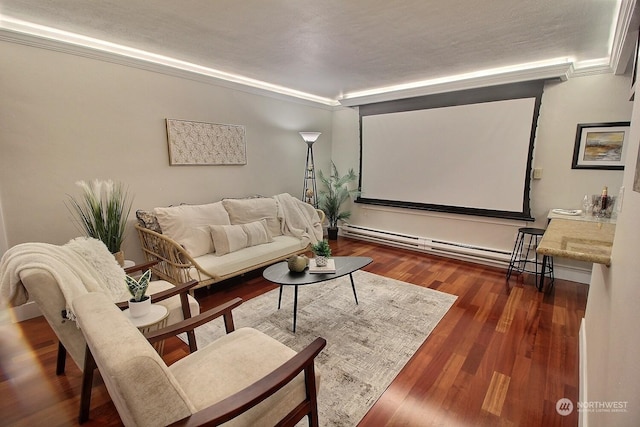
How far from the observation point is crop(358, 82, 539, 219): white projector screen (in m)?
3.59

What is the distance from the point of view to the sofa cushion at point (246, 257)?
9.52 ft

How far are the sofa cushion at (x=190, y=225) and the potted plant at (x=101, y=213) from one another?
41 centimetres

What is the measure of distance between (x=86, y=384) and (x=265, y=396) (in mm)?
1153

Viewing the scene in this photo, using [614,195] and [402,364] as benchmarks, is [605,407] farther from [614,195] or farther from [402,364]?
[614,195]

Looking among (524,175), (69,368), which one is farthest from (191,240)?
(524,175)

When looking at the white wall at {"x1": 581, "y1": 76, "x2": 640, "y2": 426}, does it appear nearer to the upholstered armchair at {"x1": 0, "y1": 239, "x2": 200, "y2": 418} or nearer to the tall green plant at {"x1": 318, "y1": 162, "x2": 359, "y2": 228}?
the upholstered armchair at {"x1": 0, "y1": 239, "x2": 200, "y2": 418}

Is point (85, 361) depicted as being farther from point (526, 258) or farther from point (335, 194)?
point (526, 258)

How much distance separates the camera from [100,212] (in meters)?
2.61

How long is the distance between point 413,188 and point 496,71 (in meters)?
1.80

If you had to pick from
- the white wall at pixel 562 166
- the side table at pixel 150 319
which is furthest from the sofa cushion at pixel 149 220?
the white wall at pixel 562 166

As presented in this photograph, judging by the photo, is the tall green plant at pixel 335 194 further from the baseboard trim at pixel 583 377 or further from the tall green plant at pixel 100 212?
the baseboard trim at pixel 583 377

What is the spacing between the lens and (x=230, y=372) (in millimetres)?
1348

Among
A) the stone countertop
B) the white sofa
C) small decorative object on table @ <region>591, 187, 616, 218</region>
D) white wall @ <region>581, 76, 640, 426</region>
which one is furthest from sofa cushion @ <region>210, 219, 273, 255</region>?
small decorative object on table @ <region>591, 187, 616, 218</region>

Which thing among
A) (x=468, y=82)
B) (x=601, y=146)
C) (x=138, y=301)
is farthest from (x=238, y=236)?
(x=601, y=146)
